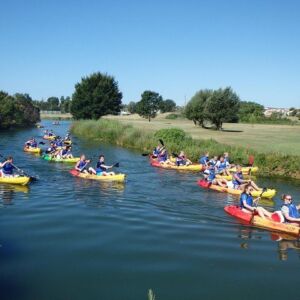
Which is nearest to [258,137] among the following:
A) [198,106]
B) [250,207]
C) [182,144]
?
[198,106]

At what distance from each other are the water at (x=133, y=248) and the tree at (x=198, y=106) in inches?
1777

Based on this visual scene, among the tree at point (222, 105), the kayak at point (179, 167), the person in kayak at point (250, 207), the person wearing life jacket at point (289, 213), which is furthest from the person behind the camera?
the tree at point (222, 105)

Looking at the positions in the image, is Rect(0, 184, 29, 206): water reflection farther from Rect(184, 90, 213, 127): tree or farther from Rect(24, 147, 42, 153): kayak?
Rect(184, 90, 213, 127): tree

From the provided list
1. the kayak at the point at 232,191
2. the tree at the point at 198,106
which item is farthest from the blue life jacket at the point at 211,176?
the tree at the point at 198,106

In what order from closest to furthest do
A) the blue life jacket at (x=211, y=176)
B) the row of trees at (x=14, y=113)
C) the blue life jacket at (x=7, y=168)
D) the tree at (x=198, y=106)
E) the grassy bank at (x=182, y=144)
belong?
the blue life jacket at (x=7, y=168) → the blue life jacket at (x=211, y=176) → the grassy bank at (x=182, y=144) → the tree at (x=198, y=106) → the row of trees at (x=14, y=113)

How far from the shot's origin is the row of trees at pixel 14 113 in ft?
258

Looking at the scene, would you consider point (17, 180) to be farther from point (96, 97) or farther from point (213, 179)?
point (96, 97)

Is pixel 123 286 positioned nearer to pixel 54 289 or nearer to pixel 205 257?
pixel 54 289

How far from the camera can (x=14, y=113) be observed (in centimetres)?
8562

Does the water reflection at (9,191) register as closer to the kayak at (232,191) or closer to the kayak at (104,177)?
the kayak at (104,177)

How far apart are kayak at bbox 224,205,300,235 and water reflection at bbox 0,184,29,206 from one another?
9.32 m

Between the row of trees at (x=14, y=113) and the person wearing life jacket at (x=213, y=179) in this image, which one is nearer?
the person wearing life jacket at (x=213, y=179)

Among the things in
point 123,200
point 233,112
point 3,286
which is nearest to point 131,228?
point 123,200

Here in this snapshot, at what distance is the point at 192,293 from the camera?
10.6 metres
